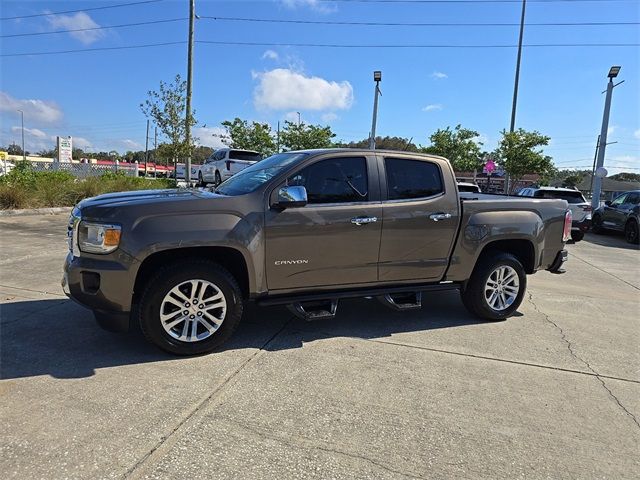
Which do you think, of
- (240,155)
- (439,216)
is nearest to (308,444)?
(439,216)

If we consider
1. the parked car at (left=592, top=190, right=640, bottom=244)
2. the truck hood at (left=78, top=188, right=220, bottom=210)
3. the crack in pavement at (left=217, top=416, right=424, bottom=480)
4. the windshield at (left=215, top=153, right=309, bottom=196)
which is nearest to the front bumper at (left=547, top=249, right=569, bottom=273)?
the windshield at (left=215, top=153, right=309, bottom=196)

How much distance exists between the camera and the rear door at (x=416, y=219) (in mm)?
4773

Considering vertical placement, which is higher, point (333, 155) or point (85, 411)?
point (333, 155)

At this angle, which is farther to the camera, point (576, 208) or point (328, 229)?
point (576, 208)

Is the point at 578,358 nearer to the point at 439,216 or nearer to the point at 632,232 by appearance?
the point at 439,216

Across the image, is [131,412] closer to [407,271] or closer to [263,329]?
[263,329]

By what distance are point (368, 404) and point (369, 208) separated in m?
1.96

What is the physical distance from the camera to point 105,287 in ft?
12.4

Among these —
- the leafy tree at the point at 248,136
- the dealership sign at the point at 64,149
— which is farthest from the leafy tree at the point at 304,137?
the dealership sign at the point at 64,149

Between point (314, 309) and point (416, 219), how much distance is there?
1.42 m

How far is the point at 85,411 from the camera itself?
10.3 feet

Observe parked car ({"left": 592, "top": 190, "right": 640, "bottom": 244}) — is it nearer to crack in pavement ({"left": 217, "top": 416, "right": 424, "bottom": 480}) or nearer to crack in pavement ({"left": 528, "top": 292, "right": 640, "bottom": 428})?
crack in pavement ({"left": 528, "top": 292, "right": 640, "bottom": 428})

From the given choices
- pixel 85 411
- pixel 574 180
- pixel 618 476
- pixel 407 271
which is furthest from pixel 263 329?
pixel 574 180

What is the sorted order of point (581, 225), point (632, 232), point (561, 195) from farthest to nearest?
point (632, 232) → point (561, 195) → point (581, 225)
